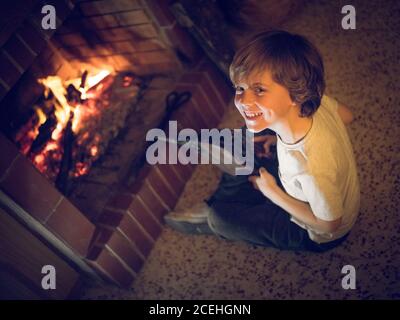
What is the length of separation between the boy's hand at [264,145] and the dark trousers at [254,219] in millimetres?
27

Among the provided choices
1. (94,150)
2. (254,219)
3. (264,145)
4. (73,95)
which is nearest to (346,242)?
(254,219)

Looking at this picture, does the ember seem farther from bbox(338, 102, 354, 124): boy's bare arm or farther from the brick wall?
bbox(338, 102, 354, 124): boy's bare arm

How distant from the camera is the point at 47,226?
1394 millimetres

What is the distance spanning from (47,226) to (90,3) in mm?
1167

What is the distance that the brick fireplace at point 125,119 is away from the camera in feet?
4.33

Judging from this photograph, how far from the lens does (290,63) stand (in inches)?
39.0

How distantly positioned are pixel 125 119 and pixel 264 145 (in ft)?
2.72

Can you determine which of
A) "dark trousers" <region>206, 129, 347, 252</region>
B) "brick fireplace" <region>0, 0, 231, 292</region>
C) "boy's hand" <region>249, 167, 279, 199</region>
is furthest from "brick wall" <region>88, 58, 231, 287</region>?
"boy's hand" <region>249, 167, 279, 199</region>

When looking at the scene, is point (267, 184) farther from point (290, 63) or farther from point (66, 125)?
point (66, 125)

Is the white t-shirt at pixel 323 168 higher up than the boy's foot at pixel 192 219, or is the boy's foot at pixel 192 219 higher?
the white t-shirt at pixel 323 168

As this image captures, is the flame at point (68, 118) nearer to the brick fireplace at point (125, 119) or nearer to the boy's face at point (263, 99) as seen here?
the brick fireplace at point (125, 119)

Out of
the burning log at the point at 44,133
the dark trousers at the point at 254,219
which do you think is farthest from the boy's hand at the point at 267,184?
the burning log at the point at 44,133
